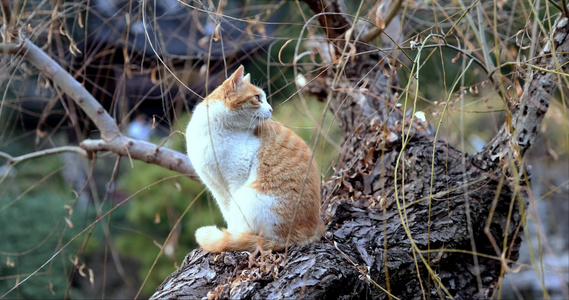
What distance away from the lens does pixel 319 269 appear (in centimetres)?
98

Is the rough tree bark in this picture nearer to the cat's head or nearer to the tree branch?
the cat's head

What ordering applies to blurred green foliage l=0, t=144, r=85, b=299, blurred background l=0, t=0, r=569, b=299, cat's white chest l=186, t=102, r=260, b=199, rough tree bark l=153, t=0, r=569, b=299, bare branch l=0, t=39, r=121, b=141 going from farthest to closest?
blurred green foliage l=0, t=144, r=85, b=299 < blurred background l=0, t=0, r=569, b=299 < bare branch l=0, t=39, r=121, b=141 < cat's white chest l=186, t=102, r=260, b=199 < rough tree bark l=153, t=0, r=569, b=299

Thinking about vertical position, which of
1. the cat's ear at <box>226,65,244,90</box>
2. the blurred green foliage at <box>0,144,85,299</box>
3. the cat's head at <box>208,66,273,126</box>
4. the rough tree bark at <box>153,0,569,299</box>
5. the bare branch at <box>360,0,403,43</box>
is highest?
the bare branch at <box>360,0,403,43</box>

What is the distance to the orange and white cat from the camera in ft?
3.66

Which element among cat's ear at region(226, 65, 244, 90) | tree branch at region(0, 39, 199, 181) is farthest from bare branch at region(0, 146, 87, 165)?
cat's ear at region(226, 65, 244, 90)

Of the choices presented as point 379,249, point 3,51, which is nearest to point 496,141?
point 379,249

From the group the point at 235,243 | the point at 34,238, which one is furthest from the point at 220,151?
the point at 34,238

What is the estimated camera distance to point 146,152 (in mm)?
1569

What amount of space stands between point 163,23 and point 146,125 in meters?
0.60

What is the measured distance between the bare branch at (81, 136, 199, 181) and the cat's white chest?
Result: 0.29 metres

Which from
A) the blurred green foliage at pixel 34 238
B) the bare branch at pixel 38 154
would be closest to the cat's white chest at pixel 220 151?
the bare branch at pixel 38 154

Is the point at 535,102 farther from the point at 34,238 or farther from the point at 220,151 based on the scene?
the point at 34,238

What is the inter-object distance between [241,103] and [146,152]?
1.56 feet

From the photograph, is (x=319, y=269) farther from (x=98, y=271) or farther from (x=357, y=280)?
(x=98, y=271)
